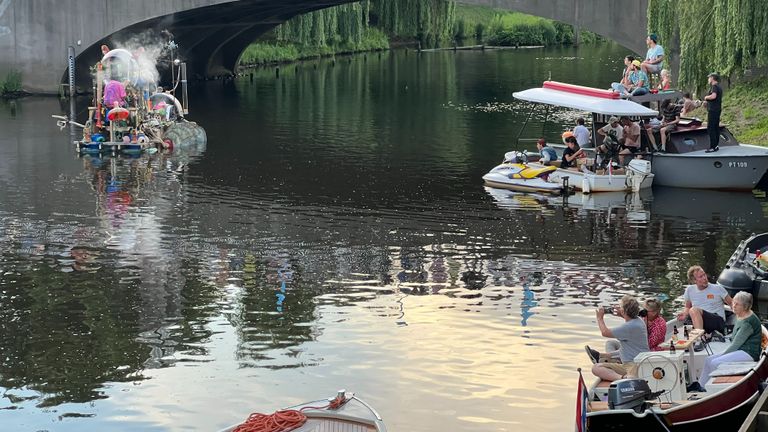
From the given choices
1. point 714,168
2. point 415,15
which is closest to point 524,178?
point 714,168

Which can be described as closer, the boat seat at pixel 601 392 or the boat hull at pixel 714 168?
the boat seat at pixel 601 392

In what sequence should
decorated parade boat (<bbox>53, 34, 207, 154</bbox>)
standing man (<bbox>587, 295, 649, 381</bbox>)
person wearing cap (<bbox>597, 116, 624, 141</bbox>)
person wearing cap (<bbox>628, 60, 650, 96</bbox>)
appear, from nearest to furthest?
standing man (<bbox>587, 295, 649, 381</bbox>)
person wearing cap (<bbox>597, 116, 624, 141</bbox>)
person wearing cap (<bbox>628, 60, 650, 96</bbox>)
decorated parade boat (<bbox>53, 34, 207, 154</bbox>)

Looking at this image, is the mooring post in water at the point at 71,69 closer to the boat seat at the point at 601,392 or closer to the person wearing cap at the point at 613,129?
the person wearing cap at the point at 613,129

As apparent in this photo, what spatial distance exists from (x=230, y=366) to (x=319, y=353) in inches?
60.3

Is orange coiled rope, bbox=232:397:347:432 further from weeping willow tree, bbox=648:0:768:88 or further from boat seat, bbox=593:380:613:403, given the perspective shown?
weeping willow tree, bbox=648:0:768:88

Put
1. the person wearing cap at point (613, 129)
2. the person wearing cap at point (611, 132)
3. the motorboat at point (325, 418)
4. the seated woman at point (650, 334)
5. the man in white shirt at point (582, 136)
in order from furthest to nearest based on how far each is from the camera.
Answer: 1. the man in white shirt at point (582, 136)
2. the person wearing cap at point (613, 129)
3. the person wearing cap at point (611, 132)
4. the seated woman at point (650, 334)
5. the motorboat at point (325, 418)

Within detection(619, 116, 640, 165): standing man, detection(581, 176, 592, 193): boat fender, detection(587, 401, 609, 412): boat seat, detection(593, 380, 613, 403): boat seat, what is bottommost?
detection(587, 401, 609, 412): boat seat

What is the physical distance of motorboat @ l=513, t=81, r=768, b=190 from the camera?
3534cm

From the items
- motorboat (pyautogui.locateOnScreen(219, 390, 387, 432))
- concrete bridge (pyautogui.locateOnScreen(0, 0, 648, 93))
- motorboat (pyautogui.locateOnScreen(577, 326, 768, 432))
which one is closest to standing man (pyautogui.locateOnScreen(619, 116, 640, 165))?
motorboat (pyautogui.locateOnScreen(577, 326, 768, 432))

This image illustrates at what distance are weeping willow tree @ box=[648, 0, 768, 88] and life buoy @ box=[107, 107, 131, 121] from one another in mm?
18708

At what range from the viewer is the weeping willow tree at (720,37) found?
40.1 metres

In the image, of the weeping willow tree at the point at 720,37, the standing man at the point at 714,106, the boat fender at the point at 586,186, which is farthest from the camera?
the weeping willow tree at the point at 720,37

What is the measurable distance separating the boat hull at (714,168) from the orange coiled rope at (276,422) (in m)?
22.2

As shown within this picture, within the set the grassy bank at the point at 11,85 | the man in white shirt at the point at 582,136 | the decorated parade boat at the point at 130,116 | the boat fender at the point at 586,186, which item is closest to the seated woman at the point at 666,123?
the man in white shirt at the point at 582,136
